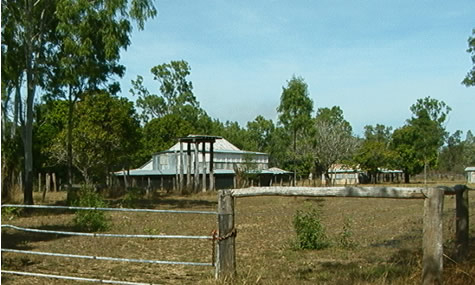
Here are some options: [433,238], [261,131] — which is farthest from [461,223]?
[261,131]

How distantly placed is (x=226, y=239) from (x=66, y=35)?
17.8 m

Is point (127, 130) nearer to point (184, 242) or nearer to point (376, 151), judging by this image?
point (184, 242)

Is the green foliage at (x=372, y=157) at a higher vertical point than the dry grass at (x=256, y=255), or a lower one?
higher

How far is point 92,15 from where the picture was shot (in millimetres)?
21594

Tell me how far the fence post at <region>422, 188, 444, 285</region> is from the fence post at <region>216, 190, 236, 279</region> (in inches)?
85.6

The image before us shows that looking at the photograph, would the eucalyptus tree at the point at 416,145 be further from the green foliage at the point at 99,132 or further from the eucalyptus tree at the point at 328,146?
the green foliage at the point at 99,132

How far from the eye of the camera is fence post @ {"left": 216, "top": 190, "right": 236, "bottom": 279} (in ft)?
21.4

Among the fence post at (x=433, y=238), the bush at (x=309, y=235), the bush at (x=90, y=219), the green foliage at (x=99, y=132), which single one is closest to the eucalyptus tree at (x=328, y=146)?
the green foliage at (x=99, y=132)

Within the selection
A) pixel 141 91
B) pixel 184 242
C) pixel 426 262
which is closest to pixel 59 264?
pixel 184 242

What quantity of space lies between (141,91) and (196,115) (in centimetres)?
1040

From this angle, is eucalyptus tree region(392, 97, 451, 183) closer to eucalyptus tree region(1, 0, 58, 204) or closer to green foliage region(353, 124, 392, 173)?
green foliage region(353, 124, 392, 173)

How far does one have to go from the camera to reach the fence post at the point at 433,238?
5.91 m

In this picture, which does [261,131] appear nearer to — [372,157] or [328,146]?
[372,157]

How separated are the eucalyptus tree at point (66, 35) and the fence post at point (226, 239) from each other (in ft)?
53.1
